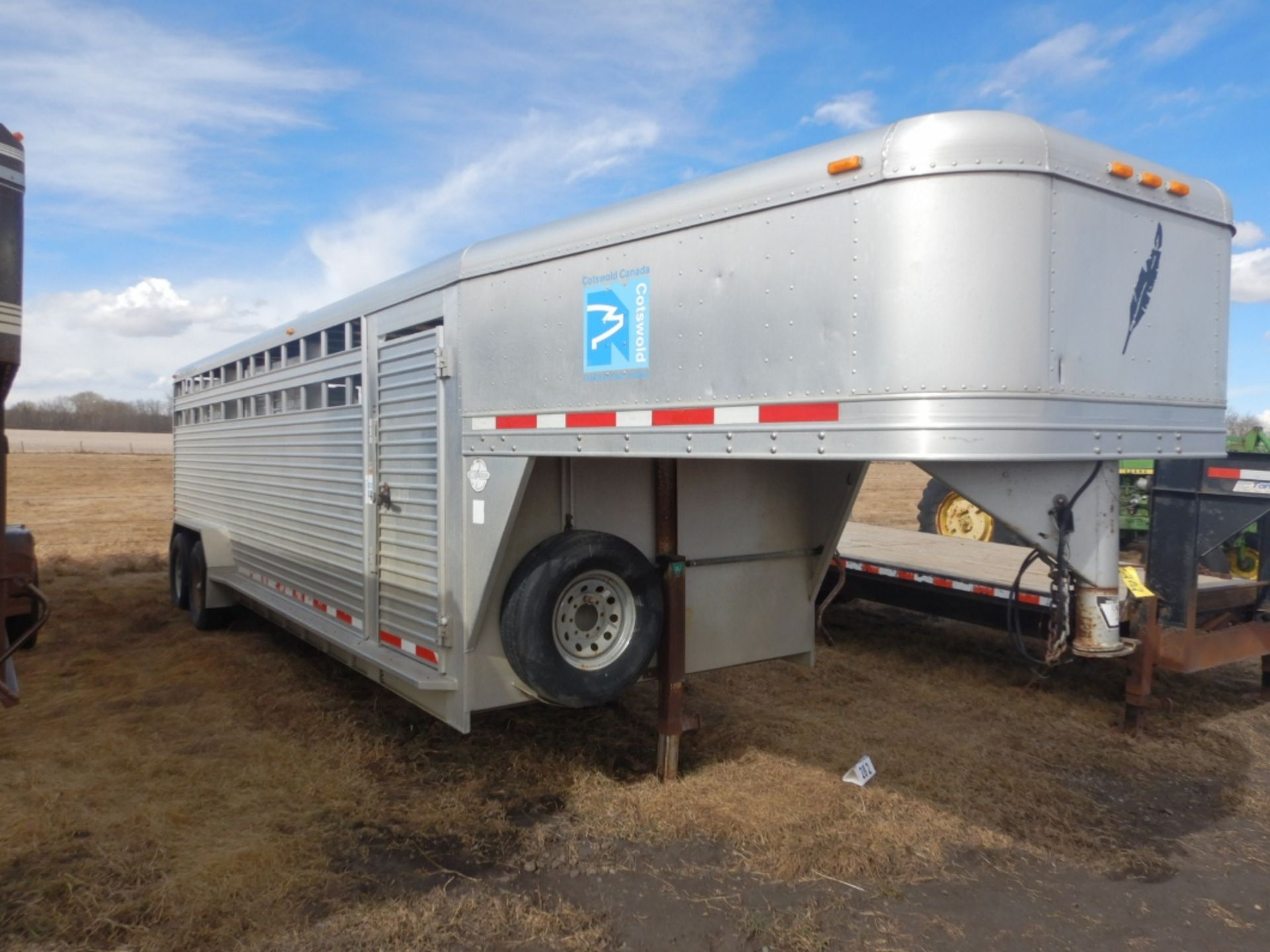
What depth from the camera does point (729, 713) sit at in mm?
5836

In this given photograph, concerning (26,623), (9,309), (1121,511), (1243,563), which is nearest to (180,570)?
(26,623)

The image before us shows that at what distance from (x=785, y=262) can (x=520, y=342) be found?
4.56ft

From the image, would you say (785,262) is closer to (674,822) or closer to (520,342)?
(520,342)

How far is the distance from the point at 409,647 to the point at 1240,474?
16.2 feet

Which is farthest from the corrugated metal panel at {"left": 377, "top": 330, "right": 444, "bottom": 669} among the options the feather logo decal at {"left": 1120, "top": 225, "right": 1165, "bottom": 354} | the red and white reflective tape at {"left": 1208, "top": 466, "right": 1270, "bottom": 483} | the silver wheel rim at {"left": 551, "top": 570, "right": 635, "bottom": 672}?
the red and white reflective tape at {"left": 1208, "top": 466, "right": 1270, "bottom": 483}

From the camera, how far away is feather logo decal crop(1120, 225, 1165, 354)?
3.18m

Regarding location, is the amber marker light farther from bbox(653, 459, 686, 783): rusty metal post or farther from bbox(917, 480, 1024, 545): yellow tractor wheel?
bbox(917, 480, 1024, 545): yellow tractor wheel

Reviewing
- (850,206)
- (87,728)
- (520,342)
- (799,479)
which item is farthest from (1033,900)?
(87,728)

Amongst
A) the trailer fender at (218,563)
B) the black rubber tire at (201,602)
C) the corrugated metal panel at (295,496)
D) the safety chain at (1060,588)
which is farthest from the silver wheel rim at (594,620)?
the black rubber tire at (201,602)

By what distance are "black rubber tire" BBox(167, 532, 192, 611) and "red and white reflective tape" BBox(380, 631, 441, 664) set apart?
4671 millimetres

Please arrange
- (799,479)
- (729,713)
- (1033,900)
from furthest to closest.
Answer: (729,713)
(799,479)
(1033,900)

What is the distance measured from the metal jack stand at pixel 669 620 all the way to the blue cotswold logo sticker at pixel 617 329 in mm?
990

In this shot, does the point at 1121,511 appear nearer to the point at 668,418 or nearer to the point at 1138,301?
the point at 1138,301

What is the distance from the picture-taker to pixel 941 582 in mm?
6734
